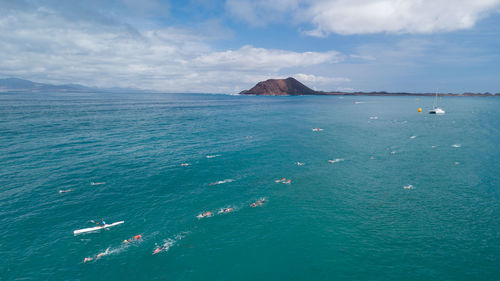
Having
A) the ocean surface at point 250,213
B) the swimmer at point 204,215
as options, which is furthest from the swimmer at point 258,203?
the swimmer at point 204,215

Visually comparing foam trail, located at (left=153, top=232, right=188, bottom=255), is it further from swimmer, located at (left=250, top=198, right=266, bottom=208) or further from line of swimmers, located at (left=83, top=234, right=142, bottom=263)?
swimmer, located at (left=250, top=198, right=266, bottom=208)

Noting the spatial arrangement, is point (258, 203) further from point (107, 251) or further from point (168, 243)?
point (107, 251)

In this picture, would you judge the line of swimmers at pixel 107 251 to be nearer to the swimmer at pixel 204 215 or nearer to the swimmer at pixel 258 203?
the swimmer at pixel 204 215

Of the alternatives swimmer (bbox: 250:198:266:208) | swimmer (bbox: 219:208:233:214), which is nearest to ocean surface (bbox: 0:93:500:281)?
swimmer (bbox: 250:198:266:208)

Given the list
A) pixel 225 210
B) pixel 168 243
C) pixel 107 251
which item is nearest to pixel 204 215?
pixel 225 210

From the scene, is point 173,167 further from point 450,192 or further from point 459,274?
point 450,192

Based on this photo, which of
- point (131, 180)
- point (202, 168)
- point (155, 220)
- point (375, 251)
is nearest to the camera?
point (375, 251)

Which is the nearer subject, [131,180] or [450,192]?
[450,192]

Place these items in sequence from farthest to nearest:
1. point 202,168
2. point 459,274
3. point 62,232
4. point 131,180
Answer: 1. point 202,168
2. point 131,180
3. point 62,232
4. point 459,274

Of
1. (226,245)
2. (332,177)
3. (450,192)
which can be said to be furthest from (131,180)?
→ (450,192)
